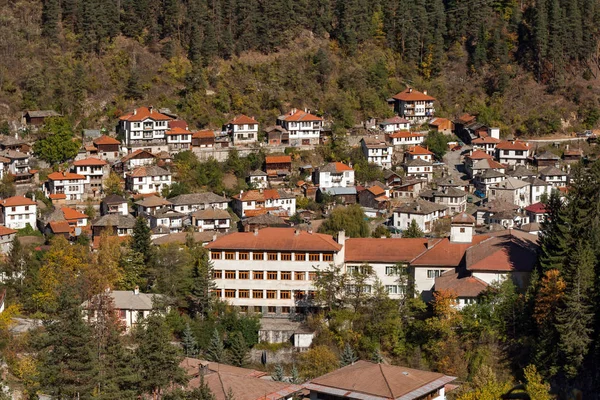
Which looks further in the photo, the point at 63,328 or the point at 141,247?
the point at 141,247

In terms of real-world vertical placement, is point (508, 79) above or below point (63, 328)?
above

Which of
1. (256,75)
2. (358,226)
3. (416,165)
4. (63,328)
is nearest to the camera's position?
(63,328)

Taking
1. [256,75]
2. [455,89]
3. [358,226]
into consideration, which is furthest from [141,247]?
[455,89]

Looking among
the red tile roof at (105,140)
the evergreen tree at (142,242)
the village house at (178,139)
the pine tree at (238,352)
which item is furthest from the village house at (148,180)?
the pine tree at (238,352)

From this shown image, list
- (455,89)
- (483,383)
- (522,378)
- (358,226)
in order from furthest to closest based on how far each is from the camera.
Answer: (455,89), (358,226), (522,378), (483,383)

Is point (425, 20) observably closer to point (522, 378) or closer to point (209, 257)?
point (209, 257)

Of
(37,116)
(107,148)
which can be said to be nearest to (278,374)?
(107,148)
